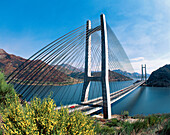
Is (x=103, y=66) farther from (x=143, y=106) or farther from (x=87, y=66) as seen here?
(x=143, y=106)

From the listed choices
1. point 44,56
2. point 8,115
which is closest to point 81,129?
point 8,115

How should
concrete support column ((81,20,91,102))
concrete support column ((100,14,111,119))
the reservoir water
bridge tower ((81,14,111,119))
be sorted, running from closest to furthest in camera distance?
1. concrete support column ((100,14,111,119))
2. bridge tower ((81,14,111,119))
3. concrete support column ((81,20,91,102))
4. the reservoir water

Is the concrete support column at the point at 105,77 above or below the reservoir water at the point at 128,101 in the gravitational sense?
above

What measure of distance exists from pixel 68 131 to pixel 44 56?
6.76 metres

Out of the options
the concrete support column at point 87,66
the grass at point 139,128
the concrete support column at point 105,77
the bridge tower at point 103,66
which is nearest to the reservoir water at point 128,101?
the concrete support column at point 87,66

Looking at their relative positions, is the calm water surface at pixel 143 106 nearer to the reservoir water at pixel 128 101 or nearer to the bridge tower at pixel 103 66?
the reservoir water at pixel 128 101

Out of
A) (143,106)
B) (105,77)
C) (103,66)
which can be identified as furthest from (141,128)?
(143,106)

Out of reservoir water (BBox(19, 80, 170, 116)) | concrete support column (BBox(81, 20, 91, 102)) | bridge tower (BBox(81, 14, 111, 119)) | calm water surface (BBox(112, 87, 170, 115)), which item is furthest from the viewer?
calm water surface (BBox(112, 87, 170, 115))

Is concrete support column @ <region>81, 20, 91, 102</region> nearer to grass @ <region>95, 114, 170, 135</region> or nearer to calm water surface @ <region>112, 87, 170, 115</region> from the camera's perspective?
calm water surface @ <region>112, 87, 170, 115</region>

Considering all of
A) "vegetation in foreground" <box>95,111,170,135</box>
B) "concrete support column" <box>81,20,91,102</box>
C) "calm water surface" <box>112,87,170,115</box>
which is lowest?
"calm water surface" <box>112,87,170,115</box>

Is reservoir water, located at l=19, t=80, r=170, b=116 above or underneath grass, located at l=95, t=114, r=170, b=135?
underneath

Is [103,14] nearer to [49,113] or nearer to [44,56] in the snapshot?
[44,56]

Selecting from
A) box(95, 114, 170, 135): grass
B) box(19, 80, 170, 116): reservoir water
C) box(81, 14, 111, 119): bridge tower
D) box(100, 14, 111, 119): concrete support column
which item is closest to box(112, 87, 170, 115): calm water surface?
box(19, 80, 170, 116): reservoir water

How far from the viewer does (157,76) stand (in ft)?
206
